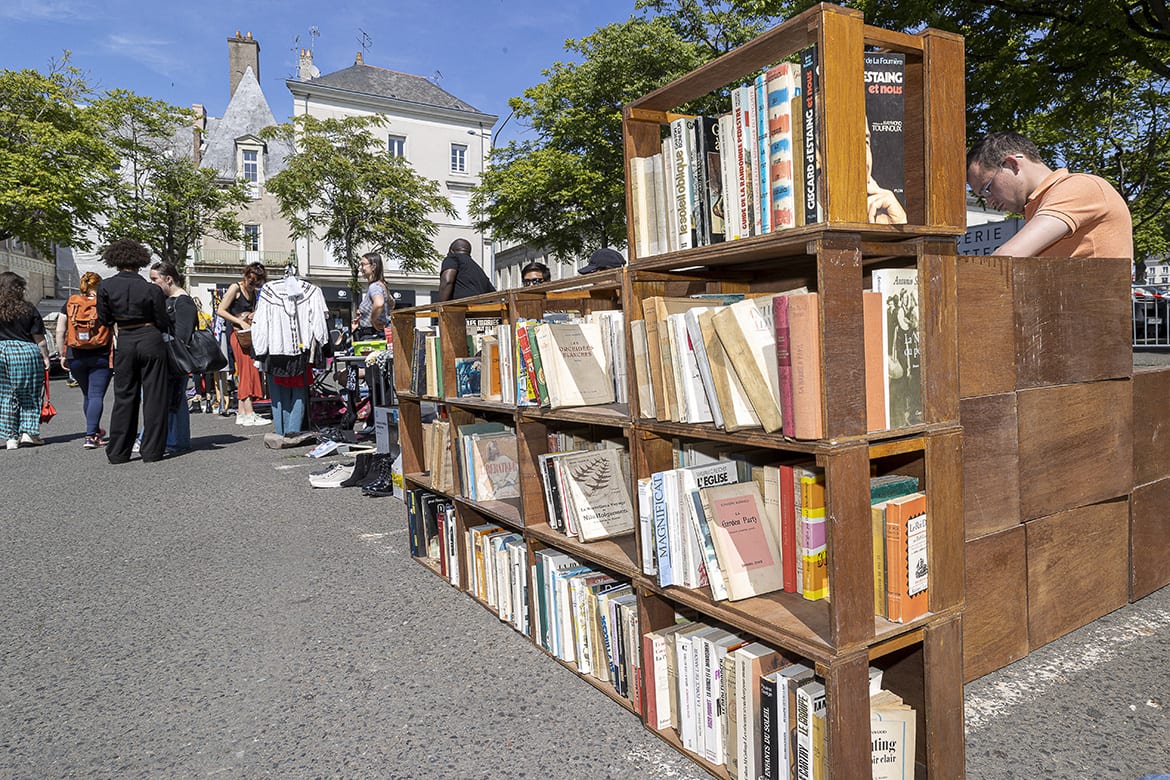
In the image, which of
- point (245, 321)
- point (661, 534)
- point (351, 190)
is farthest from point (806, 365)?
point (351, 190)

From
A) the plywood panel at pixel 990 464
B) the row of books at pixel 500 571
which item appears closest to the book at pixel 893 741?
the plywood panel at pixel 990 464

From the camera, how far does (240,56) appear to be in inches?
1700

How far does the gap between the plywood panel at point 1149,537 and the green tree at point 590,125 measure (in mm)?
14983

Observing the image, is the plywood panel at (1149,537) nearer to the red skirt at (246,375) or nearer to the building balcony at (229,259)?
the red skirt at (246,375)

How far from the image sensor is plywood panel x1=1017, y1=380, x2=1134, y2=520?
2.68 m

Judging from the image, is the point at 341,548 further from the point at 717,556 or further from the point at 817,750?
the point at 817,750

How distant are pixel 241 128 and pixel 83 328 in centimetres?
3867

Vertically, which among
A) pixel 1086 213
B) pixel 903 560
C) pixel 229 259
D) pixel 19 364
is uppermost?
pixel 229 259

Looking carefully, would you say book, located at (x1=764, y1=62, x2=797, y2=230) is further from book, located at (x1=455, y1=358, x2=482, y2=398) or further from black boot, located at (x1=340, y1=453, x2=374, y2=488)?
black boot, located at (x1=340, y1=453, x2=374, y2=488)

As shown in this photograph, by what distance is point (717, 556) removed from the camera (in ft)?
7.07

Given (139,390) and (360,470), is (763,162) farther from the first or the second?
(139,390)

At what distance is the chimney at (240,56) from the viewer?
141 ft

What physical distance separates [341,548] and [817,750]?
3512mm

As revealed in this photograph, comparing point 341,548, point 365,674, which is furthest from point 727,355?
point 341,548
